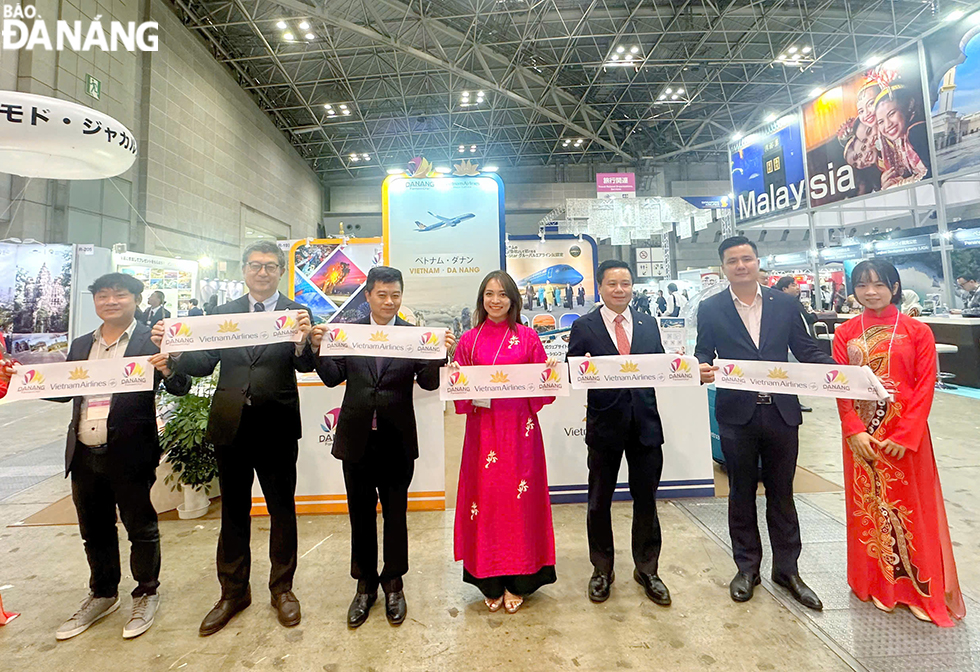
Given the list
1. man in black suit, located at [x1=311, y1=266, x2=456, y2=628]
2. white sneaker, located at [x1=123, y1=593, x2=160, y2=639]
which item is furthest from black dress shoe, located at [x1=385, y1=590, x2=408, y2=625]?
white sneaker, located at [x1=123, y1=593, x2=160, y2=639]

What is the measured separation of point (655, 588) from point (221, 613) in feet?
6.86

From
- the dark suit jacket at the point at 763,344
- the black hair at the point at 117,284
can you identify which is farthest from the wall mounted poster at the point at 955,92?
the black hair at the point at 117,284

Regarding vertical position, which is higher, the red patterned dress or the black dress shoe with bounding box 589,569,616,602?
the red patterned dress

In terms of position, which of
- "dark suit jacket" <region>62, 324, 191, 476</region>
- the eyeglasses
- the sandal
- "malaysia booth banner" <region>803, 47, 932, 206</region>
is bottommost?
the sandal

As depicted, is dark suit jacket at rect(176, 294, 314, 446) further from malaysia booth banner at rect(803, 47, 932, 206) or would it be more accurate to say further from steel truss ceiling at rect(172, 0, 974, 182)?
steel truss ceiling at rect(172, 0, 974, 182)

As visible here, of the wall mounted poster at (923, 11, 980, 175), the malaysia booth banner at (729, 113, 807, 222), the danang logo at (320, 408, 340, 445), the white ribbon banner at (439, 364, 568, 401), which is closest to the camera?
the white ribbon banner at (439, 364, 568, 401)

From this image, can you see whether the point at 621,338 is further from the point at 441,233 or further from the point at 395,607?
the point at 441,233

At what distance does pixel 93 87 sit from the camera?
8586 mm

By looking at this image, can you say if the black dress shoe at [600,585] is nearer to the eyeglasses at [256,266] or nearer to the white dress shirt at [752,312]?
the white dress shirt at [752,312]

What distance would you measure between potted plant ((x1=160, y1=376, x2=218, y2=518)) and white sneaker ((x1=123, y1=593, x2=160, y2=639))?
45.4 inches

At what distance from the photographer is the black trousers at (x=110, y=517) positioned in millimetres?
1984

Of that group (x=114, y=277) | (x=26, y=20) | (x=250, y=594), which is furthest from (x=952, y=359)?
(x=26, y=20)

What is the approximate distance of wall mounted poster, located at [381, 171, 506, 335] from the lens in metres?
3.98

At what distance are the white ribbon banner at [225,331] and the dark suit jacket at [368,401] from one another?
244mm
